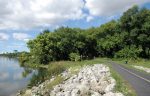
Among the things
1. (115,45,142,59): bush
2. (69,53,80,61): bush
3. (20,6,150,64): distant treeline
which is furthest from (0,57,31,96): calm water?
(115,45,142,59): bush

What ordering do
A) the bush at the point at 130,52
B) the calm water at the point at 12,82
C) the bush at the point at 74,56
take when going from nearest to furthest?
the calm water at the point at 12,82 → the bush at the point at 130,52 → the bush at the point at 74,56

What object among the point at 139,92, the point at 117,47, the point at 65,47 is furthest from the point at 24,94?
the point at 117,47

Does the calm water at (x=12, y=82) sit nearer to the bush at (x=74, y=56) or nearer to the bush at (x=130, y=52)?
the bush at (x=74, y=56)

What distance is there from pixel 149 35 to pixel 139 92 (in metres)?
72.4

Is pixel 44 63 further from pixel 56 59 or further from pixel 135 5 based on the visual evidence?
pixel 135 5

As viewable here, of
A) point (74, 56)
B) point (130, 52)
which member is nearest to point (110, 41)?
point (130, 52)

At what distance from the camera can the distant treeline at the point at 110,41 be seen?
8981cm

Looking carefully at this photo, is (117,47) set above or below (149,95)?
above

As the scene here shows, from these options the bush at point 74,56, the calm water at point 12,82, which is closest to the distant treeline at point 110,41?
the bush at point 74,56

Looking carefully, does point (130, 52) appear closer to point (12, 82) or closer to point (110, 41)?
point (110, 41)

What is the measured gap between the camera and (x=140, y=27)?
90.1 metres

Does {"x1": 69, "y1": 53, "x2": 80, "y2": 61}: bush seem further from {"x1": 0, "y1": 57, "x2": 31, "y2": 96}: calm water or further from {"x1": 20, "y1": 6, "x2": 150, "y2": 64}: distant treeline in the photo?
{"x1": 0, "y1": 57, "x2": 31, "y2": 96}: calm water

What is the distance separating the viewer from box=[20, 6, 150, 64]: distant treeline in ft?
295

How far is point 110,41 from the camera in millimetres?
99812
